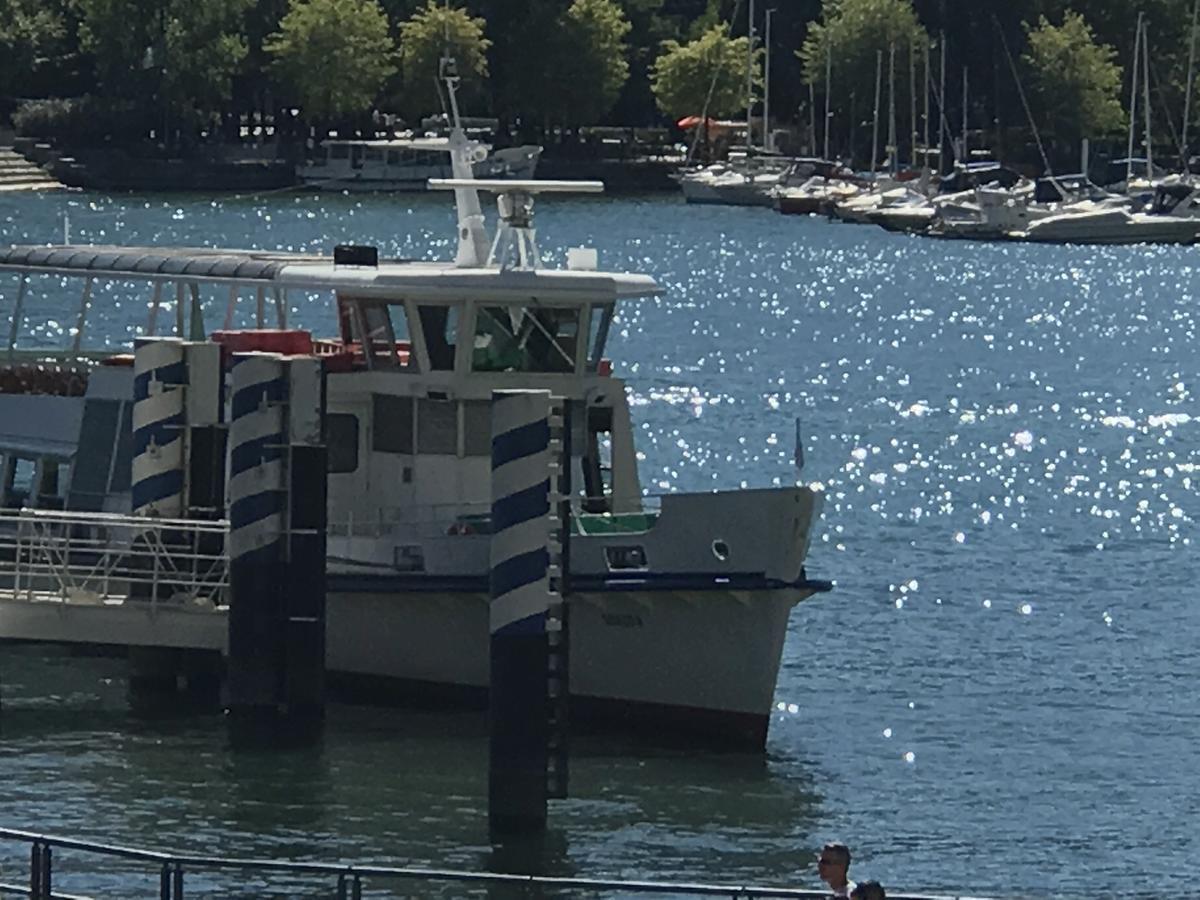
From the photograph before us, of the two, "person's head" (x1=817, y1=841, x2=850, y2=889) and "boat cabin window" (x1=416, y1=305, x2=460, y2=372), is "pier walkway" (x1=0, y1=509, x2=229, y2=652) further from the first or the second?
"person's head" (x1=817, y1=841, x2=850, y2=889)

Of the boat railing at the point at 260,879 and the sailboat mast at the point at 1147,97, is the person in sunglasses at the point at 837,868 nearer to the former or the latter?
the boat railing at the point at 260,879

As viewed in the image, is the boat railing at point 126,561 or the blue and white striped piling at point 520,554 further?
the boat railing at point 126,561

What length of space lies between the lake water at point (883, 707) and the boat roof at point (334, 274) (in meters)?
4.65

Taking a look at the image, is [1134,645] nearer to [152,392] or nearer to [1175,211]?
[152,392]

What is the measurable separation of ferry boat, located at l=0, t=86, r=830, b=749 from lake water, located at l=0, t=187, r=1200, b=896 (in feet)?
2.71

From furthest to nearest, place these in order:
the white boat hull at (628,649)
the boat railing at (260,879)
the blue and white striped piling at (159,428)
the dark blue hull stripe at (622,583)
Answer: the blue and white striped piling at (159,428), the white boat hull at (628,649), the dark blue hull stripe at (622,583), the boat railing at (260,879)

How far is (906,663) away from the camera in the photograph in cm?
4672

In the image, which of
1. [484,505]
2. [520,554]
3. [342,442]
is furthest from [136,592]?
[520,554]

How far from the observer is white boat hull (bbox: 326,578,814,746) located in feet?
122

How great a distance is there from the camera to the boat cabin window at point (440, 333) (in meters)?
38.9

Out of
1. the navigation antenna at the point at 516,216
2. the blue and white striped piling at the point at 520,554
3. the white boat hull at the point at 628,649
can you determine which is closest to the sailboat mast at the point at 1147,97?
the navigation antenna at the point at 516,216

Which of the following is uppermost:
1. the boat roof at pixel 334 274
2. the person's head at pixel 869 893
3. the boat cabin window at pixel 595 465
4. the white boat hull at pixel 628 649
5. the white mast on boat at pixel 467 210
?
the white mast on boat at pixel 467 210

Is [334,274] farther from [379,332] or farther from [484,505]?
[484,505]

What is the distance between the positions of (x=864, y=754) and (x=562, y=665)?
24.8 feet
